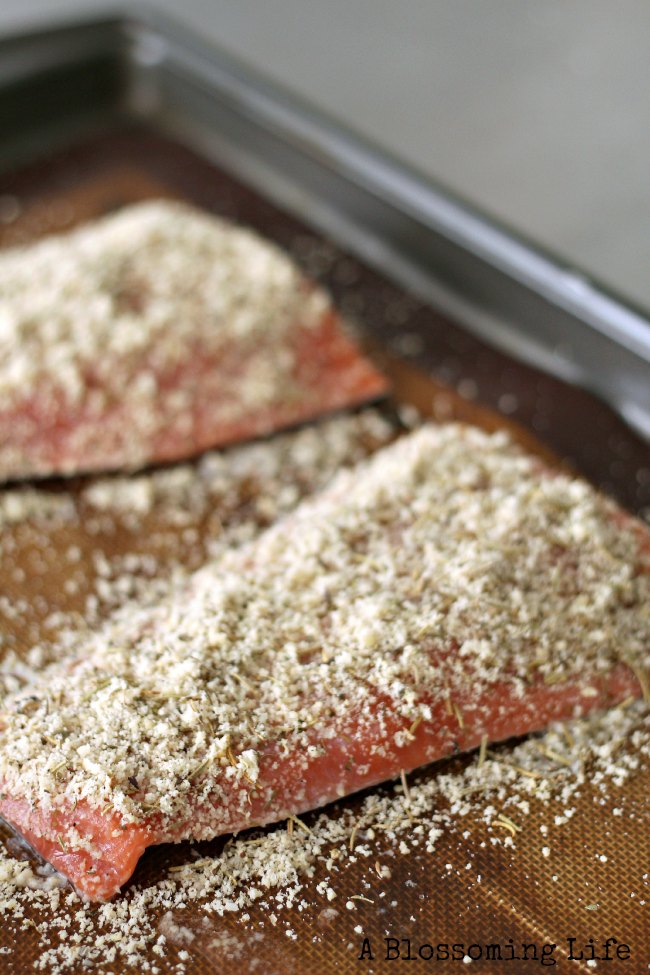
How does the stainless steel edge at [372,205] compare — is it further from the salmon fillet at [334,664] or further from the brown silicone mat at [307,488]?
the salmon fillet at [334,664]

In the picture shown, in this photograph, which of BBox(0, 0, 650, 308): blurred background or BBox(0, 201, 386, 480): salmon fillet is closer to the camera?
BBox(0, 201, 386, 480): salmon fillet

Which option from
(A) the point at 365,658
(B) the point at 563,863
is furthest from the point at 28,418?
(B) the point at 563,863

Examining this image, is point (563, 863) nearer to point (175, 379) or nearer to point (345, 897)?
point (345, 897)

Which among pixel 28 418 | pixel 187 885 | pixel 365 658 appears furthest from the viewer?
pixel 28 418

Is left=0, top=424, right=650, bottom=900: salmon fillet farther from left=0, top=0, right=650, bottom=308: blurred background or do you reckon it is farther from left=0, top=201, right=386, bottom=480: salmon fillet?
left=0, top=0, right=650, bottom=308: blurred background

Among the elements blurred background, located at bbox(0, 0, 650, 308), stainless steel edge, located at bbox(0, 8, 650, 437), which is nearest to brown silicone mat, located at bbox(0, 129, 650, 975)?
stainless steel edge, located at bbox(0, 8, 650, 437)

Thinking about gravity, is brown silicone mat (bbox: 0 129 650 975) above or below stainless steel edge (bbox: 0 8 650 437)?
below

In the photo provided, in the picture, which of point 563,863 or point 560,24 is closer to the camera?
point 563,863
